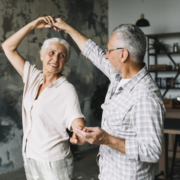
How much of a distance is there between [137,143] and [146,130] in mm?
87

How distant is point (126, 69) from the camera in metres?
1.62

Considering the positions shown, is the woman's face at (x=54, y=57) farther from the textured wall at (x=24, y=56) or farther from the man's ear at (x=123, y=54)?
the textured wall at (x=24, y=56)

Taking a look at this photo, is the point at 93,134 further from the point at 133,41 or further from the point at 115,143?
the point at 133,41

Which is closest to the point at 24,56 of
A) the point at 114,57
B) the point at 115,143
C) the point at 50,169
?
the point at 50,169

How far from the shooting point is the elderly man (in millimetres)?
1384

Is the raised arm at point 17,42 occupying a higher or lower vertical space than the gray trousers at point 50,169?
higher

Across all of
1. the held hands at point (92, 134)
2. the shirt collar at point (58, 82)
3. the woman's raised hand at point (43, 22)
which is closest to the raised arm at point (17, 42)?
the woman's raised hand at point (43, 22)

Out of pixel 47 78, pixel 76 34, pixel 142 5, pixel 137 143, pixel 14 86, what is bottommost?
pixel 14 86

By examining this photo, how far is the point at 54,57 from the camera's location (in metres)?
2.09

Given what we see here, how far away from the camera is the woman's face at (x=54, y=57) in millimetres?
2078

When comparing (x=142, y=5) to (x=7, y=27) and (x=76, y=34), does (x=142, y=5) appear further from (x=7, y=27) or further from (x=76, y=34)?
(x=76, y=34)

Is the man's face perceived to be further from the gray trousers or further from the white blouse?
the gray trousers

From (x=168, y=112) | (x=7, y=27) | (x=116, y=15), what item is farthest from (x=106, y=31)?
(x=7, y=27)

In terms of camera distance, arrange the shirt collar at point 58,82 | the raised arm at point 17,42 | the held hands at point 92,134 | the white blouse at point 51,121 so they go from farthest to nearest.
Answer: the raised arm at point 17,42 → the shirt collar at point 58,82 → the white blouse at point 51,121 → the held hands at point 92,134
